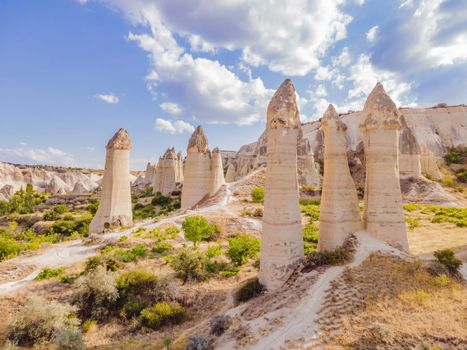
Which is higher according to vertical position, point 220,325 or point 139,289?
point 220,325

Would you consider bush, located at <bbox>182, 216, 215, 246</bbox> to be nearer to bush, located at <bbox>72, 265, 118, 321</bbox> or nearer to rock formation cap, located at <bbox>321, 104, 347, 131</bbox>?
bush, located at <bbox>72, 265, 118, 321</bbox>

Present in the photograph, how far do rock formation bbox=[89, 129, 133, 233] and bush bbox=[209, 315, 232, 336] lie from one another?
51.5 ft

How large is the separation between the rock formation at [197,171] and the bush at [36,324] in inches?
784

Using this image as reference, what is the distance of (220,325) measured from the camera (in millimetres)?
9906

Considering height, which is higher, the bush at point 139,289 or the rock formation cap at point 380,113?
the rock formation cap at point 380,113

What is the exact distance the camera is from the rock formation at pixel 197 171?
30.0m

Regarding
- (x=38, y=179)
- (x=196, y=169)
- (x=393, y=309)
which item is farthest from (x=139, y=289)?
(x=38, y=179)

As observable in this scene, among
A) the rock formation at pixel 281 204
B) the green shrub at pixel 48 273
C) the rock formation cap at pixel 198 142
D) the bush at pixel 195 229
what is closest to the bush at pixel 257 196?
the rock formation cap at pixel 198 142

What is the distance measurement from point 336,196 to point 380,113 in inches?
175

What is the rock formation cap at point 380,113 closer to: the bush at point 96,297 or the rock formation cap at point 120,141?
the bush at point 96,297

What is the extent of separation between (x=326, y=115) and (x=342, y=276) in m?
7.44

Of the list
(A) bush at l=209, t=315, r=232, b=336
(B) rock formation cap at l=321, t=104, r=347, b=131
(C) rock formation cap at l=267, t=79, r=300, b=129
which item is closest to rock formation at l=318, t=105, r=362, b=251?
(B) rock formation cap at l=321, t=104, r=347, b=131

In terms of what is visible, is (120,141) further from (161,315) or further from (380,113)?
(380,113)

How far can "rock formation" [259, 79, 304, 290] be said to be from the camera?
1197 centimetres
